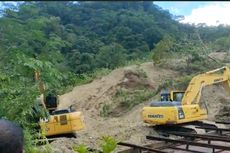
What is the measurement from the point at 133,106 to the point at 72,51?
13.9 meters

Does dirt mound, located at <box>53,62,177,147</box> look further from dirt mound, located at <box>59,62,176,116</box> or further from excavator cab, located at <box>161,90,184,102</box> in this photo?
excavator cab, located at <box>161,90,184,102</box>

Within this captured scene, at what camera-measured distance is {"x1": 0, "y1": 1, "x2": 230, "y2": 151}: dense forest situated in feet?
27.7

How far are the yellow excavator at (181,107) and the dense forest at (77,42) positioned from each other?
2.97m

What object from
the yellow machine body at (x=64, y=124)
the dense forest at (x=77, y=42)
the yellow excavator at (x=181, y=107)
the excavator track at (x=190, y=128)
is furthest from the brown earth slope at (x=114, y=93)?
the yellow machine body at (x=64, y=124)

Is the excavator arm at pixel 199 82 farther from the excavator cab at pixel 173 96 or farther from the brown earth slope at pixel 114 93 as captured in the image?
the brown earth slope at pixel 114 93

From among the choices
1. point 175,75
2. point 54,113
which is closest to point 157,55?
point 175,75

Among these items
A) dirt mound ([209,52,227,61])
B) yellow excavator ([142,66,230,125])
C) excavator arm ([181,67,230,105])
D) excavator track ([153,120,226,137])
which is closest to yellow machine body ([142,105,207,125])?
yellow excavator ([142,66,230,125])

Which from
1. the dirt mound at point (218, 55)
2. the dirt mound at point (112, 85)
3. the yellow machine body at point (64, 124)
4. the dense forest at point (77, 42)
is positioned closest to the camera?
the dense forest at point (77, 42)

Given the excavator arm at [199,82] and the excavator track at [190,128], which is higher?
the excavator arm at [199,82]

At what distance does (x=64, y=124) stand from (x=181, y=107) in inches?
138

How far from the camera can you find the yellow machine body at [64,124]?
12648mm

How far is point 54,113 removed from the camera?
13219 mm

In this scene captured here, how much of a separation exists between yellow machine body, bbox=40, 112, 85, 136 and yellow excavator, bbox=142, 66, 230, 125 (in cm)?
226

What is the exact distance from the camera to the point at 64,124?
12758mm
